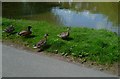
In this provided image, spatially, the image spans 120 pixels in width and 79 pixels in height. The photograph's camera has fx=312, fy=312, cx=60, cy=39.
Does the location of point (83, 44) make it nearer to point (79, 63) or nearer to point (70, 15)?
point (79, 63)

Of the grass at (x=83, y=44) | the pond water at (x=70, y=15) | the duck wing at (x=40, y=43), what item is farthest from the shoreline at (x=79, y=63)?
the pond water at (x=70, y=15)

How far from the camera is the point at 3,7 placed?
39.3m

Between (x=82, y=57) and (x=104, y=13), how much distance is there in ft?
70.8

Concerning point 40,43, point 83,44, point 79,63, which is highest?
point 83,44

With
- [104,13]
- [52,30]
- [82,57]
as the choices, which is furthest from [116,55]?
[104,13]

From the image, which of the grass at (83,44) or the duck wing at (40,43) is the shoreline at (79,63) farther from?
the duck wing at (40,43)

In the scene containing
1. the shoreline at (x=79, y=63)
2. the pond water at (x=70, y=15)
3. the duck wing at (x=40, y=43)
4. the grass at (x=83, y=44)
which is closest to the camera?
the shoreline at (x=79, y=63)

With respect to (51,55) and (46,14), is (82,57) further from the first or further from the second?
(46,14)

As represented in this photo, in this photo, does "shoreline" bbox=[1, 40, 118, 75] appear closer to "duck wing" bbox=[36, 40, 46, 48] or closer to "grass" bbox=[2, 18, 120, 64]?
"grass" bbox=[2, 18, 120, 64]

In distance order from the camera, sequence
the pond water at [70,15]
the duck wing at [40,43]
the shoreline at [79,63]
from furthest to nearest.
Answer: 1. the pond water at [70,15]
2. the duck wing at [40,43]
3. the shoreline at [79,63]

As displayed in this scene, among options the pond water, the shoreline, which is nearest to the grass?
the shoreline

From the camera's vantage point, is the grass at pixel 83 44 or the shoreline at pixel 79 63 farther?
the grass at pixel 83 44

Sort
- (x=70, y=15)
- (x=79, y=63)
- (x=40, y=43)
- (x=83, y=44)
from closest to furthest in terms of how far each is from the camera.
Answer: (x=79, y=63) < (x=83, y=44) < (x=40, y=43) < (x=70, y=15)

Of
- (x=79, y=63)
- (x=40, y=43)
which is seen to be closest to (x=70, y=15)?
(x=40, y=43)
